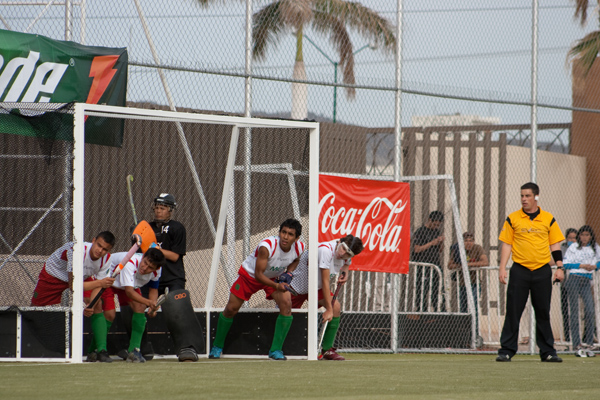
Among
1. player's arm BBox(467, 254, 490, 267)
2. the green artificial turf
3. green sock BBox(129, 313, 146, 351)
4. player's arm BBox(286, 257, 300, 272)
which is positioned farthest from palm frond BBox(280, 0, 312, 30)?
player's arm BBox(467, 254, 490, 267)

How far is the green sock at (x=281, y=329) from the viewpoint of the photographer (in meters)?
9.78

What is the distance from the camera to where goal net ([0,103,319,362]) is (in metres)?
8.70

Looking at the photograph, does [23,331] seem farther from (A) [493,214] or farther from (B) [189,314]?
(A) [493,214]

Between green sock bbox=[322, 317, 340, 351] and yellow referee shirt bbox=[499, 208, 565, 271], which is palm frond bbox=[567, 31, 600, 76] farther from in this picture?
green sock bbox=[322, 317, 340, 351]

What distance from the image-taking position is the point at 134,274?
946 cm

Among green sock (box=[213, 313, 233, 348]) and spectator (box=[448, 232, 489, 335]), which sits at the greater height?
spectator (box=[448, 232, 489, 335])

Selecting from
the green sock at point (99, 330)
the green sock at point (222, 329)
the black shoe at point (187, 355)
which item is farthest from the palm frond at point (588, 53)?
the green sock at point (99, 330)

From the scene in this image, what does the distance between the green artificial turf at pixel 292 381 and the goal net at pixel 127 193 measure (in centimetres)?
100

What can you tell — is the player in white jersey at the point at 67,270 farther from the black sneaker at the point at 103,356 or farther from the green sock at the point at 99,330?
the black sneaker at the point at 103,356

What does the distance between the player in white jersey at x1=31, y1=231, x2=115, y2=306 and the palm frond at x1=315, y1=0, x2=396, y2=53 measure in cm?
497

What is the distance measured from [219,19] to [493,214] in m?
8.26

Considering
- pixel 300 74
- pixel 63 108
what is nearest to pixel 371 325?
pixel 300 74

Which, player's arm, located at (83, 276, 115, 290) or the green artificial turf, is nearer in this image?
the green artificial turf

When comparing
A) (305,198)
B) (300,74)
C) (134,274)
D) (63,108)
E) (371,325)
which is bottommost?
(371,325)
